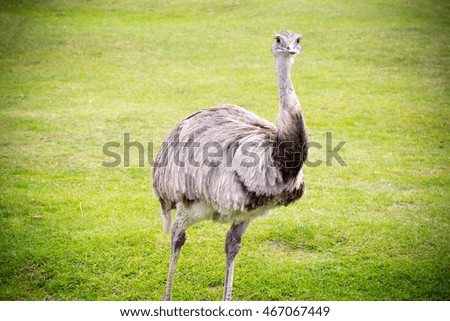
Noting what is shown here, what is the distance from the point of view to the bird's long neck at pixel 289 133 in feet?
12.0

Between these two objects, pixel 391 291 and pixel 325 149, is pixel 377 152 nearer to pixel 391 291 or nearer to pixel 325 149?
pixel 325 149

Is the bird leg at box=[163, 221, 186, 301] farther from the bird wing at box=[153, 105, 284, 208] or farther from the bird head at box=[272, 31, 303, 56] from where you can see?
the bird head at box=[272, 31, 303, 56]

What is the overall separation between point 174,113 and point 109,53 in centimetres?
527

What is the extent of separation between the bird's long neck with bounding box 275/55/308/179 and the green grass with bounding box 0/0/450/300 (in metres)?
1.61

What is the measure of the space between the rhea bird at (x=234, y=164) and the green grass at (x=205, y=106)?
98 centimetres

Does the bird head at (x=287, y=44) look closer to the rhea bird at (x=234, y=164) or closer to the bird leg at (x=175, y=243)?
the rhea bird at (x=234, y=164)

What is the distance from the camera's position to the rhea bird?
Result: 372 cm

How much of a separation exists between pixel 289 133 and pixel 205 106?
6699 mm

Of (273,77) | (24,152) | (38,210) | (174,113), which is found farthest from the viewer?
(273,77)

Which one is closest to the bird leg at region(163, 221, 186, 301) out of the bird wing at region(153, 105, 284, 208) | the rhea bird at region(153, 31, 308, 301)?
the rhea bird at region(153, 31, 308, 301)

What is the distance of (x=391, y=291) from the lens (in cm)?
478

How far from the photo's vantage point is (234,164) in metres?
3.85

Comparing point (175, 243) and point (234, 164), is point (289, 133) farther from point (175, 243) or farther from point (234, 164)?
point (175, 243)

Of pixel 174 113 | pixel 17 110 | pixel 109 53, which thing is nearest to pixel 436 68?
pixel 174 113
